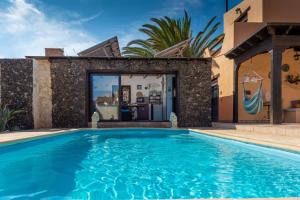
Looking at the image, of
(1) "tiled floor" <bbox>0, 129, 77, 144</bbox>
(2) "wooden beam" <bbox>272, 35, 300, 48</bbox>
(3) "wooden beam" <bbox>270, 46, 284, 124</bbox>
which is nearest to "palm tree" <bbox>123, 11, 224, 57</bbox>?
(2) "wooden beam" <bbox>272, 35, 300, 48</bbox>

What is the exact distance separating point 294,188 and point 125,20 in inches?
475

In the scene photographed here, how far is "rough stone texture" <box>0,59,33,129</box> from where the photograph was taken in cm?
915

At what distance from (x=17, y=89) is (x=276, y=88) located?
9.88 m

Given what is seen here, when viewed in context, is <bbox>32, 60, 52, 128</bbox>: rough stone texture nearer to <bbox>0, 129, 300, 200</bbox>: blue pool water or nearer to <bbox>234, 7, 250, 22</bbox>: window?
<bbox>0, 129, 300, 200</bbox>: blue pool water

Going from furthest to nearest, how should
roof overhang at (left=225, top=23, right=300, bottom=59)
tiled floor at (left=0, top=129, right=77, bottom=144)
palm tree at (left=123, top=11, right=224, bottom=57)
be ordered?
1. palm tree at (left=123, top=11, right=224, bottom=57)
2. roof overhang at (left=225, top=23, right=300, bottom=59)
3. tiled floor at (left=0, top=129, right=77, bottom=144)

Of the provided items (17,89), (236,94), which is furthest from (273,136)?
(17,89)

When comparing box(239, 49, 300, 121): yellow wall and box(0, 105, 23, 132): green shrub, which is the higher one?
box(239, 49, 300, 121): yellow wall

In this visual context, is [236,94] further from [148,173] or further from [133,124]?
[148,173]

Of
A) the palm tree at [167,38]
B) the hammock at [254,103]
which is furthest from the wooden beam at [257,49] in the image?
the palm tree at [167,38]

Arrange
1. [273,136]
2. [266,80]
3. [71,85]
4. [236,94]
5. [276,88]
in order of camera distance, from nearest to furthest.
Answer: [273,136]
[276,88]
[71,85]
[236,94]
[266,80]

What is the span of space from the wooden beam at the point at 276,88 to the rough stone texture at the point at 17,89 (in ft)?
30.4

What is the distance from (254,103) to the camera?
1040cm

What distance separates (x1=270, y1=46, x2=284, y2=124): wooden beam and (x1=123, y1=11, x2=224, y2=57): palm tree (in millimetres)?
8735

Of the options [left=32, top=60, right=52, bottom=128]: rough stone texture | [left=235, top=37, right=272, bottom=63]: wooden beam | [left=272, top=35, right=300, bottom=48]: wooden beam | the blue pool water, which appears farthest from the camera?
[left=32, top=60, right=52, bottom=128]: rough stone texture
